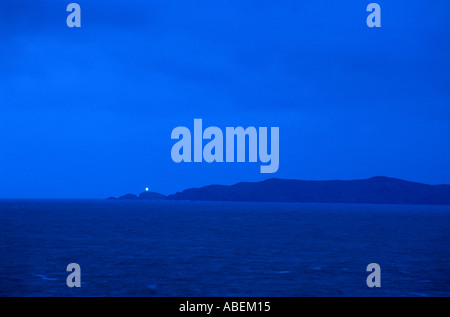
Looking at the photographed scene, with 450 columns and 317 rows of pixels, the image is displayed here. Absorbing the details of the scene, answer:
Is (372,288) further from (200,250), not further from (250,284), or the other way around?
(200,250)

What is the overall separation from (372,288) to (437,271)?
35.1 ft

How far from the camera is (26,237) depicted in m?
67.8

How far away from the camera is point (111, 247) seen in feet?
185

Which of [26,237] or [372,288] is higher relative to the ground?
[26,237]

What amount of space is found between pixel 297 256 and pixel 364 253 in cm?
899
